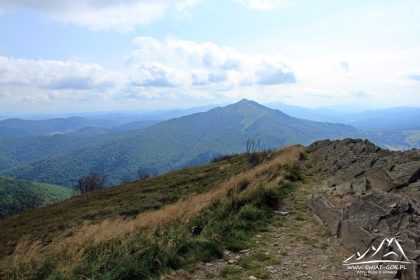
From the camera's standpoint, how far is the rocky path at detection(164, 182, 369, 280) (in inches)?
297

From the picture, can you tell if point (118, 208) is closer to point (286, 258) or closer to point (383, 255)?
point (286, 258)

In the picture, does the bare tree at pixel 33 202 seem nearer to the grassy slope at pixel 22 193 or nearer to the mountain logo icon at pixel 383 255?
the grassy slope at pixel 22 193

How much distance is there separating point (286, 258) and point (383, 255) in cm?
216

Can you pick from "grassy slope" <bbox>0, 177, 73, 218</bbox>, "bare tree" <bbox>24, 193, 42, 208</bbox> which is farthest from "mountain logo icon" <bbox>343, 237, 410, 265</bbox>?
"grassy slope" <bbox>0, 177, 73, 218</bbox>

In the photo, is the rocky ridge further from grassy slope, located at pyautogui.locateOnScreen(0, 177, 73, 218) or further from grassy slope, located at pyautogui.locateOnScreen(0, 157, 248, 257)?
grassy slope, located at pyautogui.locateOnScreen(0, 177, 73, 218)

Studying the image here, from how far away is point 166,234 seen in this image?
Result: 9.68m

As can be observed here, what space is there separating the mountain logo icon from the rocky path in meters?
0.33

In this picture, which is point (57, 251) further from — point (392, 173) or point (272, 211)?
point (392, 173)

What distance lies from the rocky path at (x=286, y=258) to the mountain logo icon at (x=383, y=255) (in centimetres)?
33

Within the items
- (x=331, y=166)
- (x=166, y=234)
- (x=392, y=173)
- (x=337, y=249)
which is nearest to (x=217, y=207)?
(x=166, y=234)

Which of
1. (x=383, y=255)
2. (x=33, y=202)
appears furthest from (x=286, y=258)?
(x=33, y=202)

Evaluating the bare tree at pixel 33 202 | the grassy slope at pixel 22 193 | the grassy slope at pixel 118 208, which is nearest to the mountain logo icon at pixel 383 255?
the grassy slope at pixel 118 208

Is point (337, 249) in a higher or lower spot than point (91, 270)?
lower

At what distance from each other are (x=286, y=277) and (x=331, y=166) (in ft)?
46.1
